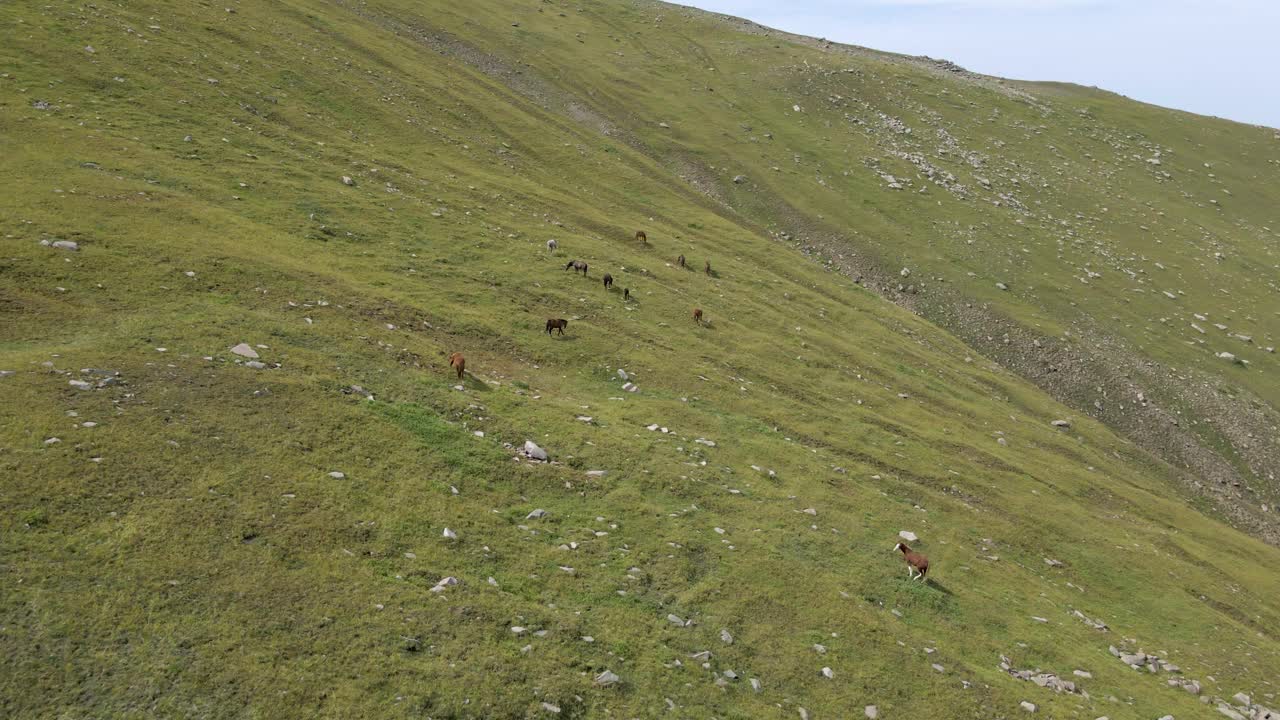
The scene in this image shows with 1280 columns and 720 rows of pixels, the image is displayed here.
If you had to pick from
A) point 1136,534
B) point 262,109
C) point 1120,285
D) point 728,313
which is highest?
point 1120,285

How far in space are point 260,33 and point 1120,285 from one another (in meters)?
90.4

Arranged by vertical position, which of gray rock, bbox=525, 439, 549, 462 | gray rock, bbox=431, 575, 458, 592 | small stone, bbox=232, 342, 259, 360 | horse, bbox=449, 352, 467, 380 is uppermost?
horse, bbox=449, 352, 467, 380

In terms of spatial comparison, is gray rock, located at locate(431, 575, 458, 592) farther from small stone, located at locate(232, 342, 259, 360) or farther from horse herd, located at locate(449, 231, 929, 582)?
small stone, located at locate(232, 342, 259, 360)

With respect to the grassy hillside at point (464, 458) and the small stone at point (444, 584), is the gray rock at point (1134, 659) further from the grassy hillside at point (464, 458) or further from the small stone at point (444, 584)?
the small stone at point (444, 584)

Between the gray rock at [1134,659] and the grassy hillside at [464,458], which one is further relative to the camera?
the gray rock at [1134,659]

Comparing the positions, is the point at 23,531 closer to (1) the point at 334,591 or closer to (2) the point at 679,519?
(1) the point at 334,591

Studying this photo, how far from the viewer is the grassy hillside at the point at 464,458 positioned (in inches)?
591

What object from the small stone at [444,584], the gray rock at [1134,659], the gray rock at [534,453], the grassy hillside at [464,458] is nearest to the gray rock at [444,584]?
the small stone at [444,584]

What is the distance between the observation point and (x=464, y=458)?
22.5 meters

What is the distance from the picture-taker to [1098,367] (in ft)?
222

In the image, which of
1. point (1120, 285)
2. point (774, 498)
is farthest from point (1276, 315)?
point (774, 498)

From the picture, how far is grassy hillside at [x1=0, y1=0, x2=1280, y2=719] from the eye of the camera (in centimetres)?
1501

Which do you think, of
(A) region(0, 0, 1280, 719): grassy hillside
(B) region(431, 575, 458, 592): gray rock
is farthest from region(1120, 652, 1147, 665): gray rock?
(B) region(431, 575, 458, 592): gray rock

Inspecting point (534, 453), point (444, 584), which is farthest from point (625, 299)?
point (444, 584)
